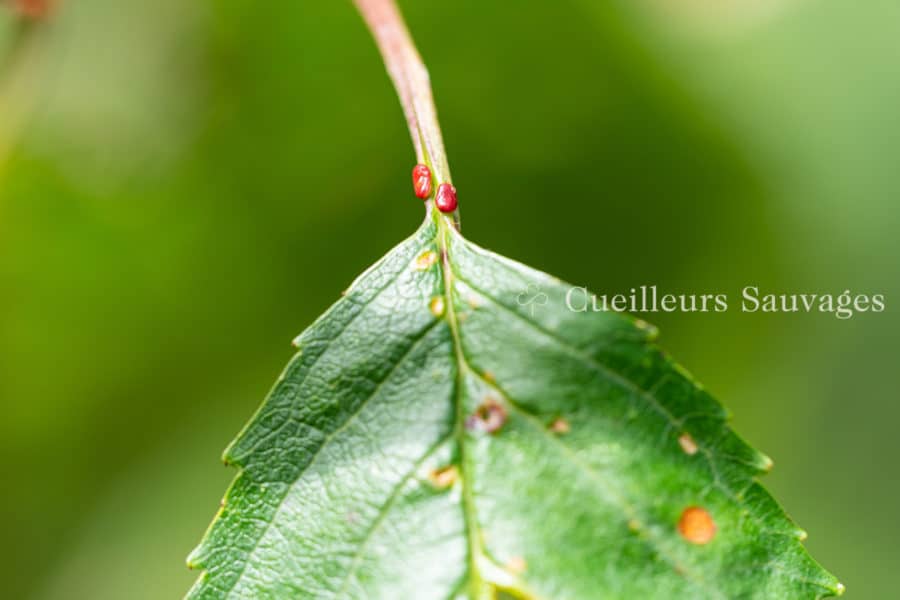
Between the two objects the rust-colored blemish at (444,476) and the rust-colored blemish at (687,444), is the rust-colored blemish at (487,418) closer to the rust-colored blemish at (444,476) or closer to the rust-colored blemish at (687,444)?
the rust-colored blemish at (444,476)

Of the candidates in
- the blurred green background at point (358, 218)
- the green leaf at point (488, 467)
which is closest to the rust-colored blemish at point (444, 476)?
the green leaf at point (488, 467)

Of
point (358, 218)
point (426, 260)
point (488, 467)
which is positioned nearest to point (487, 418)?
point (488, 467)

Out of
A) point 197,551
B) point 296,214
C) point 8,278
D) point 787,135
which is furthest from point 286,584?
point 787,135

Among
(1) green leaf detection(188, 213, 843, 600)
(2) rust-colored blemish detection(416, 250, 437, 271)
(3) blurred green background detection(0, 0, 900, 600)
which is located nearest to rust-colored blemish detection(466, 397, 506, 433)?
(1) green leaf detection(188, 213, 843, 600)

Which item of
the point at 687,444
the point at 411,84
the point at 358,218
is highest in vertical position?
the point at 358,218

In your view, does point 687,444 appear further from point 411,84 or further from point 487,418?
point 411,84

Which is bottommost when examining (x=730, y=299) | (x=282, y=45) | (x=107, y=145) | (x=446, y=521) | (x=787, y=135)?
(x=446, y=521)

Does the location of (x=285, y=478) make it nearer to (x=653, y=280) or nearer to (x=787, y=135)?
(x=653, y=280)
